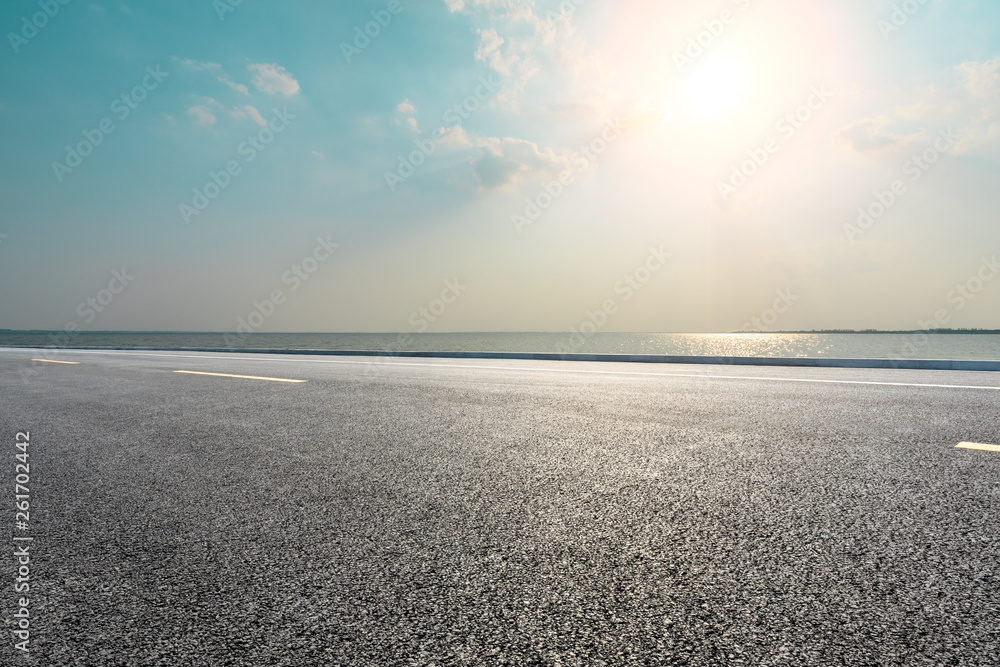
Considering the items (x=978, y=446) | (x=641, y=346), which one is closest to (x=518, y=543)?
(x=978, y=446)

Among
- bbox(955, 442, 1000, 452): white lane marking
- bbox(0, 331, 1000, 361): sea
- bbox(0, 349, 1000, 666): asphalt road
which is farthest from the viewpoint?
bbox(0, 331, 1000, 361): sea

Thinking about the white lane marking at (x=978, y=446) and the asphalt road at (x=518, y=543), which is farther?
the white lane marking at (x=978, y=446)

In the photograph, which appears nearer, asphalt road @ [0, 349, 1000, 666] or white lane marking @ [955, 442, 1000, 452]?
asphalt road @ [0, 349, 1000, 666]

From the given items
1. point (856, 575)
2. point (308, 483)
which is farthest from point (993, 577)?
point (308, 483)

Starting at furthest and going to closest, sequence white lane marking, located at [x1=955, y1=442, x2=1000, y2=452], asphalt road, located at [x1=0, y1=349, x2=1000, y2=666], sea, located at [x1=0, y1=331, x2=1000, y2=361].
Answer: sea, located at [x1=0, y1=331, x2=1000, y2=361]
white lane marking, located at [x1=955, y1=442, x2=1000, y2=452]
asphalt road, located at [x1=0, y1=349, x2=1000, y2=666]

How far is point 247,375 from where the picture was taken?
993 centimetres

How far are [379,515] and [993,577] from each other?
245 centimetres

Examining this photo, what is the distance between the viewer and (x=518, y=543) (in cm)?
221

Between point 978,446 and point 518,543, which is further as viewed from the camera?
point 978,446

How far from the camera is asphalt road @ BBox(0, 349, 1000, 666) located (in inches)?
61.0

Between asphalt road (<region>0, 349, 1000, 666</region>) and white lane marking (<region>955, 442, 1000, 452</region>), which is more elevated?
white lane marking (<region>955, 442, 1000, 452</region>)

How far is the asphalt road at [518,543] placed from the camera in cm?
155

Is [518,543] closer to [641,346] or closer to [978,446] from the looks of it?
[978,446]

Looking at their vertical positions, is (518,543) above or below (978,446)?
below
